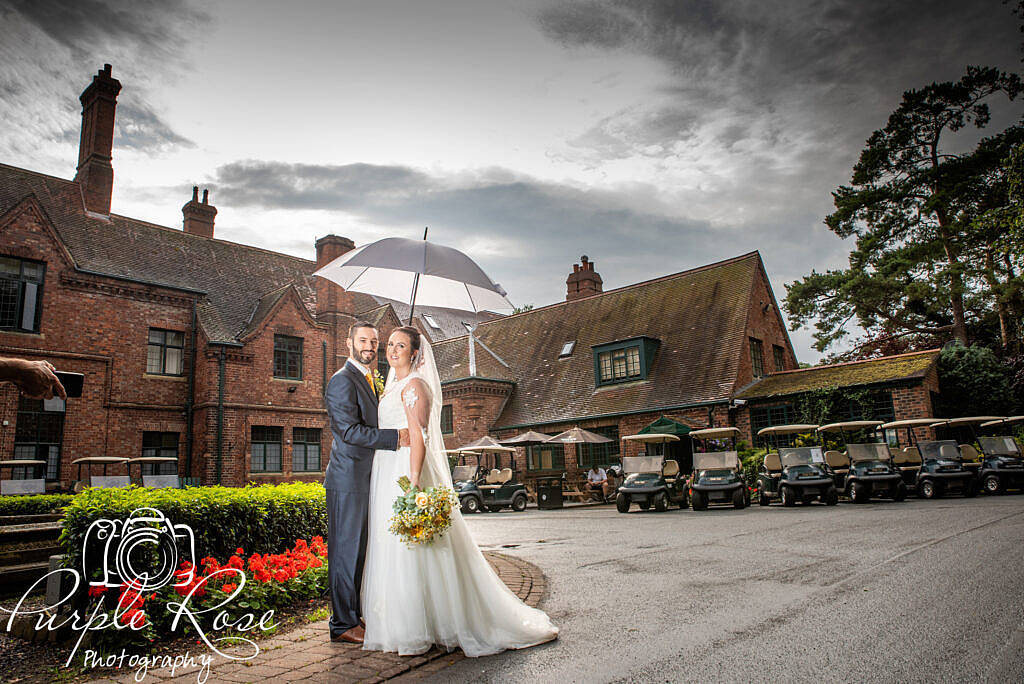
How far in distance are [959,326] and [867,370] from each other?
376 inches

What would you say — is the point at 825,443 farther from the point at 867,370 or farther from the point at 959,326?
the point at 959,326

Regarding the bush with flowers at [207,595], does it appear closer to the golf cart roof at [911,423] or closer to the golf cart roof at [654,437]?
the golf cart roof at [654,437]

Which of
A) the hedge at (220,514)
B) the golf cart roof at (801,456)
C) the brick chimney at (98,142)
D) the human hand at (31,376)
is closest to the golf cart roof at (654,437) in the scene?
the golf cart roof at (801,456)

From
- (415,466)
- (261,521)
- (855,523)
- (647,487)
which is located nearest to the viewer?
(415,466)

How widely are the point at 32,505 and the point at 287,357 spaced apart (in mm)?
14002

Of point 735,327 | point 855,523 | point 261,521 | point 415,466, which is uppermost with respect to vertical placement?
point 735,327

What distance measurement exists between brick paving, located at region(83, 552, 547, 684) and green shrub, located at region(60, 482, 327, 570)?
1.46 meters

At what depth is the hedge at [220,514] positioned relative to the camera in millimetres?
5176

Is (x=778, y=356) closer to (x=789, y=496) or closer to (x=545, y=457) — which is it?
(x=545, y=457)

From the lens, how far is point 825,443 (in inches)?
837

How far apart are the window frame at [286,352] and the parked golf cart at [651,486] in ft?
41.5

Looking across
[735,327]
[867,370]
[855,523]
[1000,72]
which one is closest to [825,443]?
[867,370]

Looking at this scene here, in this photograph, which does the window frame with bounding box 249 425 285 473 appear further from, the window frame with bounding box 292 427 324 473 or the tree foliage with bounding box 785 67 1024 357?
the tree foliage with bounding box 785 67 1024 357

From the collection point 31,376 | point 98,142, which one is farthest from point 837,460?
point 98,142
